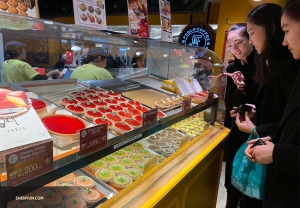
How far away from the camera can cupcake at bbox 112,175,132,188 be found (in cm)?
140

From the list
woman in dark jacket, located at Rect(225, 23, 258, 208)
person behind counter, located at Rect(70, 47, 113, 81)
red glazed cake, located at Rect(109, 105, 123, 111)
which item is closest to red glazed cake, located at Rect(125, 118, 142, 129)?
red glazed cake, located at Rect(109, 105, 123, 111)

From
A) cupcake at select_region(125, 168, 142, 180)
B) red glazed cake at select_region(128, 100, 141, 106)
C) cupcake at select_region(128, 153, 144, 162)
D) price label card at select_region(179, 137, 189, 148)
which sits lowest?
cupcake at select_region(128, 153, 144, 162)

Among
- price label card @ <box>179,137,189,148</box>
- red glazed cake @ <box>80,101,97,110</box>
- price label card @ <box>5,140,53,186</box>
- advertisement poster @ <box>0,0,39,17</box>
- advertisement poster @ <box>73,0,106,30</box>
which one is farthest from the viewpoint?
price label card @ <box>179,137,189,148</box>

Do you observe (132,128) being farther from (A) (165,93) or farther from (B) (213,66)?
(B) (213,66)

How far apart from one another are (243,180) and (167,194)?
2.35ft

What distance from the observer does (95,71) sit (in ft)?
9.17

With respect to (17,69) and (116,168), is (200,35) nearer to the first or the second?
(17,69)

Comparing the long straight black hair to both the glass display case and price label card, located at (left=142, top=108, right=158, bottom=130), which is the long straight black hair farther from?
price label card, located at (left=142, top=108, right=158, bottom=130)

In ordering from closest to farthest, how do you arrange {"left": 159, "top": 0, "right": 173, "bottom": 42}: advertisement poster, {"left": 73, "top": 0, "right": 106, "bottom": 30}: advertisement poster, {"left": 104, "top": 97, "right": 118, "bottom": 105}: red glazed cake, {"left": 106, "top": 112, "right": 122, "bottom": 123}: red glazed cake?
1. {"left": 73, "top": 0, "right": 106, "bottom": 30}: advertisement poster
2. {"left": 106, "top": 112, "right": 122, "bottom": 123}: red glazed cake
3. {"left": 104, "top": 97, "right": 118, "bottom": 105}: red glazed cake
4. {"left": 159, "top": 0, "right": 173, "bottom": 42}: advertisement poster

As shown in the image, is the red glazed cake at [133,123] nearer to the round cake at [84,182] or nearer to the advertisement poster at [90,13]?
the round cake at [84,182]

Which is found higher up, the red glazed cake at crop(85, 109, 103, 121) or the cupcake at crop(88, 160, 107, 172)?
the red glazed cake at crop(85, 109, 103, 121)

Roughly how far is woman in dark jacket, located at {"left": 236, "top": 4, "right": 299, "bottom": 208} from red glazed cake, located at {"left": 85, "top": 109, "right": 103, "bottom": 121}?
1.23 m

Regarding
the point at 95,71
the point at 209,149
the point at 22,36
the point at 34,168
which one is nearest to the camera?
the point at 34,168

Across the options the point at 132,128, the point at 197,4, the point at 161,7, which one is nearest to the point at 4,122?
the point at 132,128
